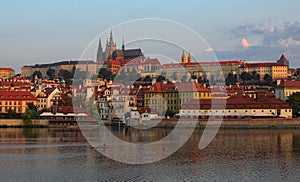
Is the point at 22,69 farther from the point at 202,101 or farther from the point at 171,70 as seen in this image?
the point at 202,101

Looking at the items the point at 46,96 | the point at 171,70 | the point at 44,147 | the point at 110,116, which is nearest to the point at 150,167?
the point at 44,147

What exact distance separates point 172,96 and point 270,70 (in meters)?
56.4

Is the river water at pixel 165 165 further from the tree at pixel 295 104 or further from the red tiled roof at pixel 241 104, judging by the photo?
the tree at pixel 295 104

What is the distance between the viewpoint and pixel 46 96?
75875 mm

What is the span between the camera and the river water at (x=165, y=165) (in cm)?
2178

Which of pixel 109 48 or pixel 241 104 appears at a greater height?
pixel 109 48

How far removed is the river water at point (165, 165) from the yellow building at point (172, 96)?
33.1 m

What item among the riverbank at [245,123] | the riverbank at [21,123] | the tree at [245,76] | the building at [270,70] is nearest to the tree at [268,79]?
the building at [270,70]

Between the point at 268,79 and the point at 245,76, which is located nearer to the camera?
the point at 268,79

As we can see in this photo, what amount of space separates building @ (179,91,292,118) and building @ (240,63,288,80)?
57.3m

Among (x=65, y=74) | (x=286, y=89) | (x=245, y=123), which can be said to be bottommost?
(x=245, y=123)

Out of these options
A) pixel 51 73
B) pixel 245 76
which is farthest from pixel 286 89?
pixel 51 73

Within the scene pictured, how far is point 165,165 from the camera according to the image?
995 inches

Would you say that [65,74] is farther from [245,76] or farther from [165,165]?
[165,165]
